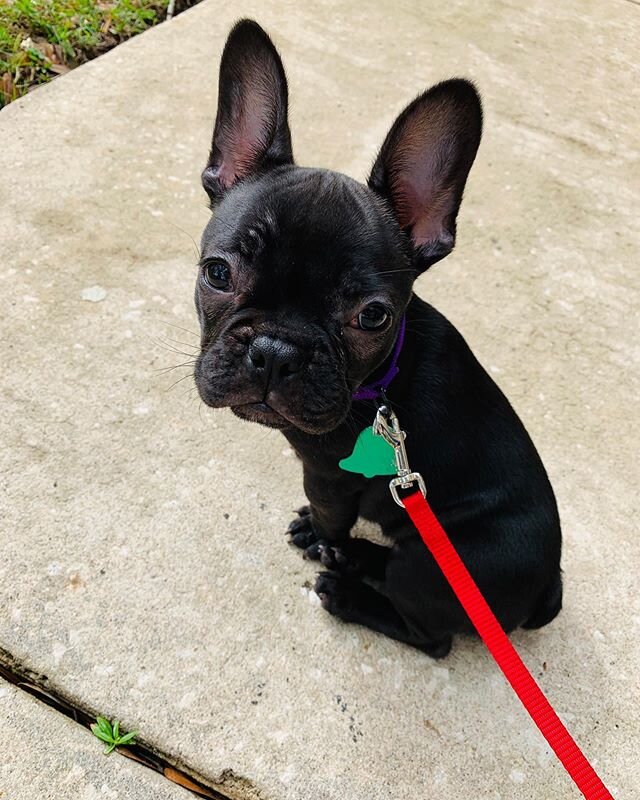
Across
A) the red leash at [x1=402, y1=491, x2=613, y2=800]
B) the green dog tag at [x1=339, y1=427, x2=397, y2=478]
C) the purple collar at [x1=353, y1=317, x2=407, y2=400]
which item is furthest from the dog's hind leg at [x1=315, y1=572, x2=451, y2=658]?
the purple collar at [x1=353, y1=317, x2=407, y2=400]

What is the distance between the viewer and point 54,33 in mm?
5219

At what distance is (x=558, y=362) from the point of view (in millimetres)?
3926

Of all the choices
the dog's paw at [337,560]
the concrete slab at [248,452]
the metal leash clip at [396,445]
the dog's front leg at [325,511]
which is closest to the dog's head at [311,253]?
the metal leash clip at [396,445]

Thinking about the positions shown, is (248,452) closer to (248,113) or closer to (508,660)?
(248,113)

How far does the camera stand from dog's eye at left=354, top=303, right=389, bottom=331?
2186 mm

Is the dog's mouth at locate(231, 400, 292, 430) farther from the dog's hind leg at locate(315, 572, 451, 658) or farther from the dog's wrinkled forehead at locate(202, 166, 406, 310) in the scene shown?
the dog's hind leg at locate(315, 572, 451, 658)

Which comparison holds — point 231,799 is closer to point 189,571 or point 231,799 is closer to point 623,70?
point 189,571

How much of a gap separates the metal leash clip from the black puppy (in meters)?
0.13

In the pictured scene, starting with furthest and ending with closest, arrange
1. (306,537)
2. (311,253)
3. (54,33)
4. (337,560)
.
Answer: (54,33), (306,537), (337,560), (311,253)

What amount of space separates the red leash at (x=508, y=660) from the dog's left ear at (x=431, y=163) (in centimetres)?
90

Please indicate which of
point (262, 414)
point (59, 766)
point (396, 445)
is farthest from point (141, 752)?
point (396, 445)

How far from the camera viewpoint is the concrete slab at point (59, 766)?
2170 millimetres

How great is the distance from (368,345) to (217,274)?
21.1 inches

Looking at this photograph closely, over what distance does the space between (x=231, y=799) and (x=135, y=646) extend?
619mm
